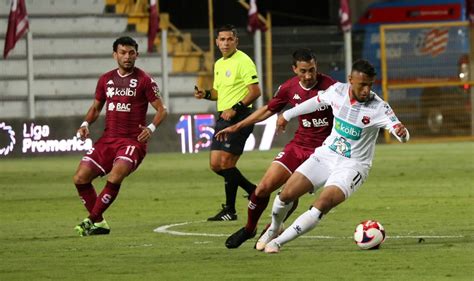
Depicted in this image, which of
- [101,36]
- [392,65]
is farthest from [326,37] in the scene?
[101,36]

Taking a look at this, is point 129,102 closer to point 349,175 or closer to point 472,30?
point 349,175

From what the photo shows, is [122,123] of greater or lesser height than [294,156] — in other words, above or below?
above

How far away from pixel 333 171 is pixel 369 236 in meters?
0.65

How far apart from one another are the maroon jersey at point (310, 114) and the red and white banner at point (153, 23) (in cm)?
1907

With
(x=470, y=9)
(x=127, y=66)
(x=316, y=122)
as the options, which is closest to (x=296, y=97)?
(x=316, y=122)

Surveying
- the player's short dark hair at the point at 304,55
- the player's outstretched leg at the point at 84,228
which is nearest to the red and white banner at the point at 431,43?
the player's outstretched leg at the point at 84,228

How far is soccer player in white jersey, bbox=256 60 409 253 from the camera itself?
12.7 m

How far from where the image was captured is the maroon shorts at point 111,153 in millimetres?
15508

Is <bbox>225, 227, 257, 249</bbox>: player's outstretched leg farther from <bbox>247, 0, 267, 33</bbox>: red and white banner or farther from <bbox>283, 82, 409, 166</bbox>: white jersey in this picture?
<bbox>247, 0, 267, 33</bbox>: red and white banner

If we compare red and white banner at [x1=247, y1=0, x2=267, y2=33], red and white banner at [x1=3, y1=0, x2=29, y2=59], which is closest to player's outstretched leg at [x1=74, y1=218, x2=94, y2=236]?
red and white banner at [x1=3, y1=0, x2=29, y2=59]

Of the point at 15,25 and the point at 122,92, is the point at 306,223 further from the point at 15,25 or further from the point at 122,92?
the point at 15,25

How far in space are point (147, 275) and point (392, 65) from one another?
23.3 m

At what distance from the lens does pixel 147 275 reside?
1141cm

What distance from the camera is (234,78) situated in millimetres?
17484
